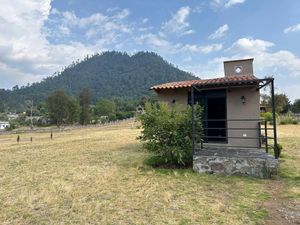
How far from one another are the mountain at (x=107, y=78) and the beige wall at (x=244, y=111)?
3549 inches

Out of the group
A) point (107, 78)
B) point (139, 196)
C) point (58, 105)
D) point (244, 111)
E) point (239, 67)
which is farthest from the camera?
point (107, 78)

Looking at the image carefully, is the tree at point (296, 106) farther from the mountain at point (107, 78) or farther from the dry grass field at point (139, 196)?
the dry grass field at point (139, 196)

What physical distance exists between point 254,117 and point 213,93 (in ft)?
6.05

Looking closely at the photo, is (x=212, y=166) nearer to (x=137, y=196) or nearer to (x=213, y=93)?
(x=137, y=196)

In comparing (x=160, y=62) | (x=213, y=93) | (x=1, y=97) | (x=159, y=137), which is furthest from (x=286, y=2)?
(x=1, y=97)

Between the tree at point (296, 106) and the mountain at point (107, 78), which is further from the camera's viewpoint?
the mountain at point (107, 78)

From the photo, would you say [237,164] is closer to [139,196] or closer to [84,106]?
[139,196]

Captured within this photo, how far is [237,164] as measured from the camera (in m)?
7.18

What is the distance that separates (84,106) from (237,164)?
63.2 meters

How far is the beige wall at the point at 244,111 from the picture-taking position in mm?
9445

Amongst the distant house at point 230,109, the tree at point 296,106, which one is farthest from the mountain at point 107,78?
the distant house at point 230,109

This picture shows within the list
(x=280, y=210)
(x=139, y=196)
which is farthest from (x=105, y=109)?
(x=280, y=210)

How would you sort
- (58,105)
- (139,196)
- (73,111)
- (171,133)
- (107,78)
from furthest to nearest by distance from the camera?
(107,78) < (73,111) < (58,105) < (171,133) < (139,196)

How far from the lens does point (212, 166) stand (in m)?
7.41
